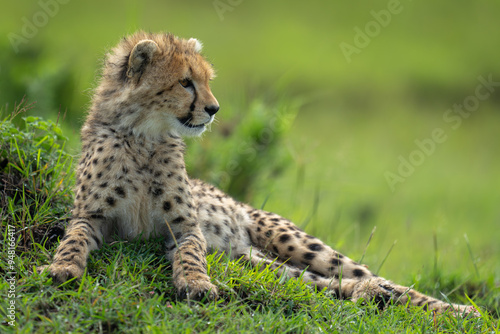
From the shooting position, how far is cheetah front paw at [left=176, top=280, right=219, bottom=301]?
2.86 metres

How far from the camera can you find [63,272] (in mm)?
2834

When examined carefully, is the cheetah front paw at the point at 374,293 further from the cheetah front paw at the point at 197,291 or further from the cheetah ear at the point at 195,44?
the cheetah ear at the point at 195,44

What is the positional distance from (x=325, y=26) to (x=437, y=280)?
8.47m

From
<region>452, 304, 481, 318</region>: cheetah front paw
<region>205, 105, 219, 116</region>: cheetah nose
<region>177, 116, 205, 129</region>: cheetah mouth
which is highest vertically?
<region>205, 105, 219, 116</region>: cheetah nose

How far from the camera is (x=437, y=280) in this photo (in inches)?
181

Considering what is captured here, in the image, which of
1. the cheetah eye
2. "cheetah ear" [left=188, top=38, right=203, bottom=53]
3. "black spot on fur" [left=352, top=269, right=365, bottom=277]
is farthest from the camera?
"black spot on fur" [left=352, top=269, right=365, bottom=277]

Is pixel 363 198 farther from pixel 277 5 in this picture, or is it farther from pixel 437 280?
pixel 277 5

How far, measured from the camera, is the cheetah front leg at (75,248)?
2.85m

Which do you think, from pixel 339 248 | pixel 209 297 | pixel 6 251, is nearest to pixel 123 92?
pixel 6 251

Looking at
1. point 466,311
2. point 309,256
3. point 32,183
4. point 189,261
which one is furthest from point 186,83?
point 466,311

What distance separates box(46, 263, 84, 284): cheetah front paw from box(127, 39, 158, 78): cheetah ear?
3.52 feet

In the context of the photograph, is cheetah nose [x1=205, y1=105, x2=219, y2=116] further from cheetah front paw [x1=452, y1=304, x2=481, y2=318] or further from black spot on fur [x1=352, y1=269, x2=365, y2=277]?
cheetah front paw [x1=452, y1=304, x2=481, y2=318]
